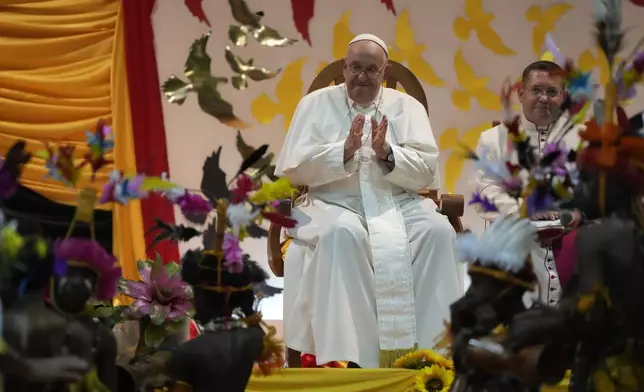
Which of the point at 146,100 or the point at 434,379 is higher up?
the point at 146,100

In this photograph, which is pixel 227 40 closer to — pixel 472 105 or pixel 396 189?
pixel 472 105

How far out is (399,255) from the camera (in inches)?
118

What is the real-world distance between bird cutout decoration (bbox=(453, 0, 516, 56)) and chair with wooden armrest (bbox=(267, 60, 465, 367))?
1124 millimetres

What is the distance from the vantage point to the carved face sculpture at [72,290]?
1513 mm

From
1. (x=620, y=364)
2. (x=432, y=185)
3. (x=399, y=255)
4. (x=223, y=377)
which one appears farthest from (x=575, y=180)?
(x=432, y=185)

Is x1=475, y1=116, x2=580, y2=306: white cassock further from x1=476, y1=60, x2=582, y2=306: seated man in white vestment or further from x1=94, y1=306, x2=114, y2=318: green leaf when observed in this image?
x1=94, y1=306, x2=114, y2=318: green leaf

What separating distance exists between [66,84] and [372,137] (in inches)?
86.3

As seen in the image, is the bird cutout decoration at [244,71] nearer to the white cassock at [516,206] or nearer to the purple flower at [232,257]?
the white cassock at [516,206]

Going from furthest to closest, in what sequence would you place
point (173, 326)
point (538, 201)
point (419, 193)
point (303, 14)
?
point (303, 14)
point (419, 193)
point (173, 326)
point (538, 201)

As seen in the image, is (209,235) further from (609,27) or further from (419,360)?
(419,360)

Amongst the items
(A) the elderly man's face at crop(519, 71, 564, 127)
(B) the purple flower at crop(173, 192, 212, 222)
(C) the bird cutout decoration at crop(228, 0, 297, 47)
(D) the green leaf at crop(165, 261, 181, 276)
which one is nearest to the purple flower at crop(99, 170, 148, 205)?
(B) the purple flower at crop(173, 192, 212, 222)

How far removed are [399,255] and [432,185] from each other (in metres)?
0.69

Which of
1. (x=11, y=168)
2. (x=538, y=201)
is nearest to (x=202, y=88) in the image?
(x=11, y=168)

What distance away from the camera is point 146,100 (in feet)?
15.3
